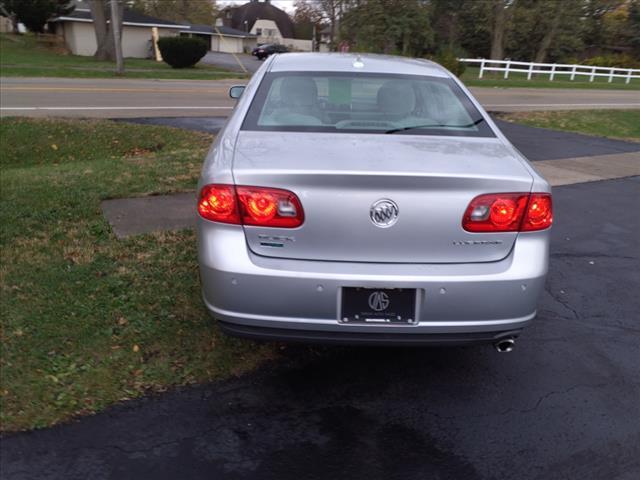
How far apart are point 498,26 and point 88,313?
41.6 m

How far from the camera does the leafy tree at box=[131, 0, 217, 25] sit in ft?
216

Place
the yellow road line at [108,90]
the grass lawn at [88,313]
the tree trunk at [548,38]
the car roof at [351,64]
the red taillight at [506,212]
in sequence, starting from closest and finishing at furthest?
the red taillight at [506,212]
the grass lawn at [88,313]
the car roof at [351,64]
the yellow road line at [108,90]
the tree trunk at [548,38]

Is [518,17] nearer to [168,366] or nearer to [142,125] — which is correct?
[142,125]

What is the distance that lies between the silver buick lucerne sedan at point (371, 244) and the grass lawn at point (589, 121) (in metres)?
12.5

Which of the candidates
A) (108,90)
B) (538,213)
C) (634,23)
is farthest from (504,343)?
(634,23)

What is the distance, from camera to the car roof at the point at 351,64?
163 inches

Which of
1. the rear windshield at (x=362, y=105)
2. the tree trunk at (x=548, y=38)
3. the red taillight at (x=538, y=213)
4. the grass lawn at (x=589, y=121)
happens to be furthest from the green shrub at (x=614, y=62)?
the red taillight at (x=538, y=213)

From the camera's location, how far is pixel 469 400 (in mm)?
3352

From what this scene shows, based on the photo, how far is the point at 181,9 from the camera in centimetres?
7231

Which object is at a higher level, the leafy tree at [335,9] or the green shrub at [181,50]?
the leafy tree at [335,9]

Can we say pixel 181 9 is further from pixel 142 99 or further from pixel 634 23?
pixel 142 99

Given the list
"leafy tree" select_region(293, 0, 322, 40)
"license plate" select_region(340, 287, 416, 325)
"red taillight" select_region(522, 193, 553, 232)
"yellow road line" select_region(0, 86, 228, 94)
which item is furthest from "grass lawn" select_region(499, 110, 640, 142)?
"leafy tree" select_region(293, 0, 322, 40)

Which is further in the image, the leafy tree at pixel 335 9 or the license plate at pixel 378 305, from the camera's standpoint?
the leafy tree at pixel 335 9

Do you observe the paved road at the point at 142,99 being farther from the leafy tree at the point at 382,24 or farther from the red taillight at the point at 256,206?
the red taillight at the point at 256,206
